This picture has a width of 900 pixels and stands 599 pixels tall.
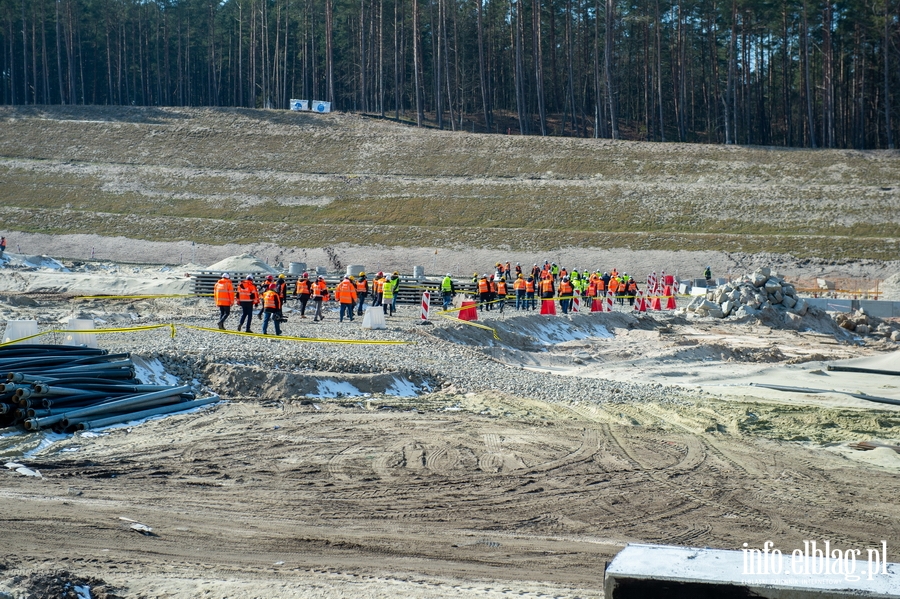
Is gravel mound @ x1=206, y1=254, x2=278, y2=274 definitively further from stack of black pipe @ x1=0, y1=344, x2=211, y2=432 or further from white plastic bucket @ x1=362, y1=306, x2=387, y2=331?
stack of black pipe @ x1=0, y1=344, x2=211, y2=432

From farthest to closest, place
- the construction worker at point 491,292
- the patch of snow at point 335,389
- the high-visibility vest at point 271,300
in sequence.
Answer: the construction worker at point 491,292
the high-visibility vest at point 271,300
the patch of snow at point 335,389

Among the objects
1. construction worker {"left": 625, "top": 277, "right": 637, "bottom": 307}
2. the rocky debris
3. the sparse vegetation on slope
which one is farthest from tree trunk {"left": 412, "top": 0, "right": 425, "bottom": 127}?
the rocky debris

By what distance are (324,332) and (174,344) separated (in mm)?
4612

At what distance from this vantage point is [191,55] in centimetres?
9056

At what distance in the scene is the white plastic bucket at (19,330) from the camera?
51.0 ft

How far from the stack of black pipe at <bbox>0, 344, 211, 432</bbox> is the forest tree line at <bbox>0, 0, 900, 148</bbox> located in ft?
181

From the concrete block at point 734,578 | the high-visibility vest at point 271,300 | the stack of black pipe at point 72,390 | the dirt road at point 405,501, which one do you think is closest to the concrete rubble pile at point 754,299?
the high-visibility vest at point 271,300

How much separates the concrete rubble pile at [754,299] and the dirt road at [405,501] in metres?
17.5

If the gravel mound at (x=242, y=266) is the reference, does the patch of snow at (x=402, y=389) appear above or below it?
below

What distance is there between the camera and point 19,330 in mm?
15656

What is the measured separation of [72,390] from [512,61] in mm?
72850

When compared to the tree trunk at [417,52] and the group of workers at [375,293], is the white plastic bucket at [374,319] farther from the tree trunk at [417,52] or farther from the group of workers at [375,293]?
the tree trunk at [417,52]

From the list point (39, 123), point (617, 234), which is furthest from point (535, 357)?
point (39, 123)

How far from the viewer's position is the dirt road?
611 cm
